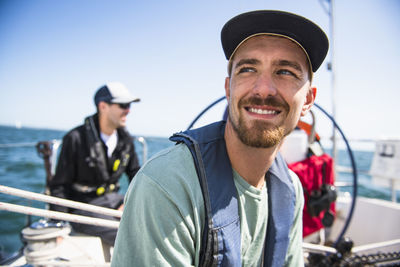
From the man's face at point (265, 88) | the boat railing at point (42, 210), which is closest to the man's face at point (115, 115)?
the boat railing at point (42, 210)

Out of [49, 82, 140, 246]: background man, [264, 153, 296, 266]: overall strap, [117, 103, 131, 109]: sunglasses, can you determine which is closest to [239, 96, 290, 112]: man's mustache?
[264, 153, 296, 266]: overall strap

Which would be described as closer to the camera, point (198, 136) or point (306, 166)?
point (198, 136)

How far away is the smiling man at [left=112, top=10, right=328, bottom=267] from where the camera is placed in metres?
0.87

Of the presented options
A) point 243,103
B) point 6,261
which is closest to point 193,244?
point 243,103

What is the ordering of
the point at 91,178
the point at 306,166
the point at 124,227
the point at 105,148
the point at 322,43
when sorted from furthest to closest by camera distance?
the point at 105,148, the point at 91,178, the point at 306,166, the point at 322,43, the point at 124,227

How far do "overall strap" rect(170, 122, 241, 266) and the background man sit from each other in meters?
1.53

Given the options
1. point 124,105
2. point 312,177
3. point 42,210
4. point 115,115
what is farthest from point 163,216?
point 124,105

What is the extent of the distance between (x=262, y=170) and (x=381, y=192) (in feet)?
39.5

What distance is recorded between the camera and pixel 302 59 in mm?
1282

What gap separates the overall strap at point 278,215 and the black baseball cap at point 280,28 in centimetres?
74

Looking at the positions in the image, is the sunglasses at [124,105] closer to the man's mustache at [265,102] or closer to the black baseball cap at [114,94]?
the black baseball cap at [114,94]

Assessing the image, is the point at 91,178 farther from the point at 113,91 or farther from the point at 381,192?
the point at 381,192

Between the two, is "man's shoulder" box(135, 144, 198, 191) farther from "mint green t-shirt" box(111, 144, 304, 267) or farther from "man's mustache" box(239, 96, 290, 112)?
"man's mustache" box(239, 96, 290, 112)

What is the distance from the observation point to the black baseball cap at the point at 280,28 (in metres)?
1.20
